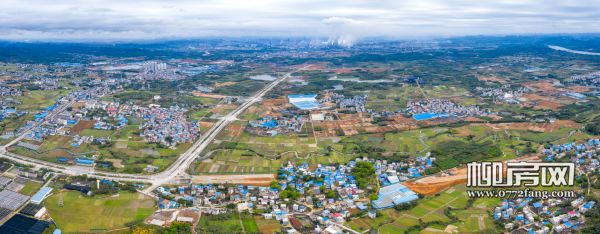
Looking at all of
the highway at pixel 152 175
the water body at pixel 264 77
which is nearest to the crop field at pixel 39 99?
the highway at pixel 152 175

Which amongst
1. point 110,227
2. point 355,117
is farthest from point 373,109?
point 110,227

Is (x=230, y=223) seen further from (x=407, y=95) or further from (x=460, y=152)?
(x=407, y=95)

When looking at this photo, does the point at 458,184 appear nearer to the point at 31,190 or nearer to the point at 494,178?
the point at 494,178

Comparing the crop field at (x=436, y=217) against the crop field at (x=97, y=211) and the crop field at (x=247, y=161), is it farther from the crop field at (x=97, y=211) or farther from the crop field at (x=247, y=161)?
the crop field at (x=97, y=211)

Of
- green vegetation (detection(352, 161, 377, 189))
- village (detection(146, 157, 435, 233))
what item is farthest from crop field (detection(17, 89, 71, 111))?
green vegetation (detection(352, 161, 377, 189))

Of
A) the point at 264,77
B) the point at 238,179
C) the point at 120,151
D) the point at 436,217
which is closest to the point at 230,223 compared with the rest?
the point at 238,179

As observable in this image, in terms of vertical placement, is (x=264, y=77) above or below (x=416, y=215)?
above

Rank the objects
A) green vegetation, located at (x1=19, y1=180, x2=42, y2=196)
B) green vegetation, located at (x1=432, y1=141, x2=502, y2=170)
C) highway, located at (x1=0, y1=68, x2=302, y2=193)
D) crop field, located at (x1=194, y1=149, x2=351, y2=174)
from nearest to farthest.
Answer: green vegetation, located at (x1=19, y1=180, x2=42, y2=196), highway, located at (x1=0, y1=68, x2=302, y2=193), crop field, located at (x1=194, y1=149, x2=351, y2=174), green vegetation, located at (x1=432, y1=141, x2=502, y2=170)

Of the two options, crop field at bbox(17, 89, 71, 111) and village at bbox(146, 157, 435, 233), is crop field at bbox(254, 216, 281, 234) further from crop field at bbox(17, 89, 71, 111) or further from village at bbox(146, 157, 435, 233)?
crop field at bbox(17, 89, 71, 111)
